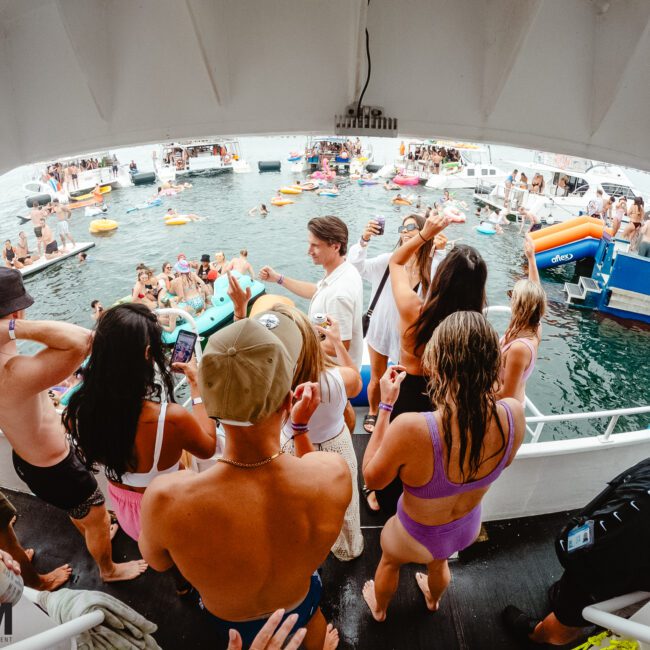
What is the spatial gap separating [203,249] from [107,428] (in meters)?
15.0

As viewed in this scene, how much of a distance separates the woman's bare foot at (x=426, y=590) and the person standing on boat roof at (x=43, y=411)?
166 cm

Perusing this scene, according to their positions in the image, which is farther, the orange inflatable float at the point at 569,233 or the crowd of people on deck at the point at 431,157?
the crowd of people on deck at the point at 431,157

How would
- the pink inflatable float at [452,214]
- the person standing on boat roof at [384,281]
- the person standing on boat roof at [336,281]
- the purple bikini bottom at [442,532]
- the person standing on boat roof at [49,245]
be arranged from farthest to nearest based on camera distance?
the person standing on boat roof at [49,245] < the person standing on boat roof at [384,281] < the person standing on boat roof at [336,281] < the pink inflatable float at [452,214] < the purple bikini bottom at [442,532]

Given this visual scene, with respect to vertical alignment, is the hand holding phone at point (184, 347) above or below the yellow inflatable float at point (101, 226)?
above

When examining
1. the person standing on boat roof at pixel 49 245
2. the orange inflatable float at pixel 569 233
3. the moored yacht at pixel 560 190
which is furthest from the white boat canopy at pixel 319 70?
the moored yacht at pixel 560 190

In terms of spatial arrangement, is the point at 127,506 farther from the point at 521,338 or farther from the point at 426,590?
the point at 521,338

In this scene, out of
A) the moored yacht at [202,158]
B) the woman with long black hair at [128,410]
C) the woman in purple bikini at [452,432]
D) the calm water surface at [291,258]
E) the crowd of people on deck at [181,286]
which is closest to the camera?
the woman in purple bikini at [452,432]

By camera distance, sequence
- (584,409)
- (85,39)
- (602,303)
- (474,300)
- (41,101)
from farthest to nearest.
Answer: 1. (602,303)
2. (584,409)
3. (474,300)
4. (41,101)
5. (85,39)

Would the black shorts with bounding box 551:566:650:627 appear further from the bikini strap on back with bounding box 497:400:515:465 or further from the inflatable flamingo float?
the inflatable flamingo float

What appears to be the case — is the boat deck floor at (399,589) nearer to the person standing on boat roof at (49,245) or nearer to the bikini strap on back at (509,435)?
the bikini strap on back at (509,435)

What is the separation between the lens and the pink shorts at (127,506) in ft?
5.78

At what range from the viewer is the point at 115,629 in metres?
1.17

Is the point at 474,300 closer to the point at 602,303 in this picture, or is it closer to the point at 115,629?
the point at 115,629

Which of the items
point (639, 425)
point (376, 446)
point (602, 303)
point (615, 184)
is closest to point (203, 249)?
point (602, 303)
